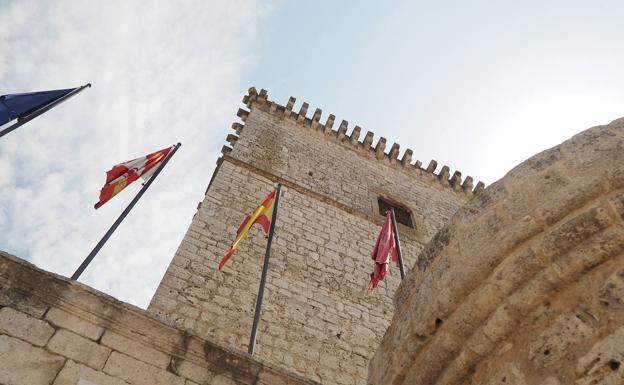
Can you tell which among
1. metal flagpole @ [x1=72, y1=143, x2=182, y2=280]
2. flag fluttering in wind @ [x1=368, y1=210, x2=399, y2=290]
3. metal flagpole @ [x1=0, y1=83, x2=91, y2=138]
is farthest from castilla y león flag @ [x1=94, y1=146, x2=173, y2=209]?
flag fluttering in wind @ [x1=368, y1=210, x2=399, y2=290]

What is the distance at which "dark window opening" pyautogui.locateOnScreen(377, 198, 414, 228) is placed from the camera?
34.0 feet

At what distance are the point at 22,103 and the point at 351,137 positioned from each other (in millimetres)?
8972

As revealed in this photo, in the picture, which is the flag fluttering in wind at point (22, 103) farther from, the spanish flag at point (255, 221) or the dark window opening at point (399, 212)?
the dark window opening at point (399, 212)

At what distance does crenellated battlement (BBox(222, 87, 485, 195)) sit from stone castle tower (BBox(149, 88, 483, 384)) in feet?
0.14

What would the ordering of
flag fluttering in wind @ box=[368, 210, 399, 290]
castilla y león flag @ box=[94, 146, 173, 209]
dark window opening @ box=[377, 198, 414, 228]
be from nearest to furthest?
flag fluttering in wind @ box=[368, 210, 399, 290] < castilla y león flag @ box=[94, 146, 173, 209] < dark window opening @ box=[377, 198, 414, 228]

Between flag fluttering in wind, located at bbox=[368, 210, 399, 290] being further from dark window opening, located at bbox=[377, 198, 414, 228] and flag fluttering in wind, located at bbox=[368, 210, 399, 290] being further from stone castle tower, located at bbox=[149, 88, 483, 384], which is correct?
dark window opening, located at bbox=[377, 198, 414, 228]

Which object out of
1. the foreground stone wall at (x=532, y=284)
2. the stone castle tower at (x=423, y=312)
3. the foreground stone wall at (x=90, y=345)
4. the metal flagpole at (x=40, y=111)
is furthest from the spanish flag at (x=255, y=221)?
the foreground stone wall at (x=532, y=284)

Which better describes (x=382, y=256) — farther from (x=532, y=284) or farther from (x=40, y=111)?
(x=40, y=111)

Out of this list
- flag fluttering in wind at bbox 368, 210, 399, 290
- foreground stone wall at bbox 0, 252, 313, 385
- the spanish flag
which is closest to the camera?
foreground stone wall at bbox 0, 252, 313, 385

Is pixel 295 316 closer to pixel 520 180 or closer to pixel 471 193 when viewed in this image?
pixel 520 180

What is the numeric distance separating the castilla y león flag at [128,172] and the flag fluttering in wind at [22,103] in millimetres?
1288

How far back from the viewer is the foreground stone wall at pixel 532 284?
5.54ft

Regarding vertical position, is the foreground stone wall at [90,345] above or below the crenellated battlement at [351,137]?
Result: below

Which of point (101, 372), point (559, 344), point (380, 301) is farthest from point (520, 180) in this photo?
point (380, 301)
